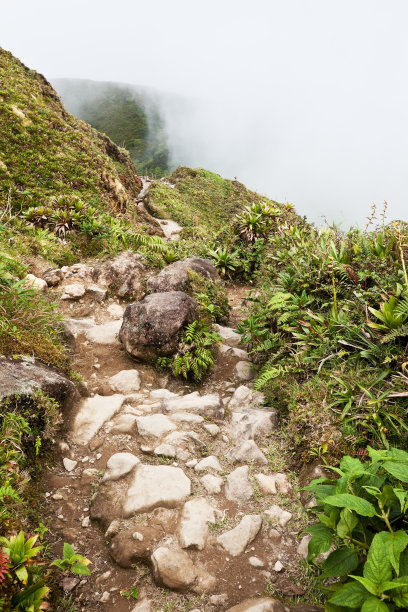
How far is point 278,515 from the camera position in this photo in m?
3.06

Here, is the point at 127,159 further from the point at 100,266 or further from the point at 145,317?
the point at 145,317

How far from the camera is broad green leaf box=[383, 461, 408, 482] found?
1731 millimetres

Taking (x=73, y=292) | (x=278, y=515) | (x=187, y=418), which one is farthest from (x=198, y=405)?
(x=73, y=292)

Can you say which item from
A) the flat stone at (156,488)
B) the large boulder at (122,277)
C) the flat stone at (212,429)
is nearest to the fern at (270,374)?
the flat stone at (212,429)

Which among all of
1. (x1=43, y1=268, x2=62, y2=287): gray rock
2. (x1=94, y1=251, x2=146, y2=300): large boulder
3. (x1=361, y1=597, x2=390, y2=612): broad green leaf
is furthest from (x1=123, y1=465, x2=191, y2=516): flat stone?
(x1=43, y1=268, x2=62, y2=287): gray rock

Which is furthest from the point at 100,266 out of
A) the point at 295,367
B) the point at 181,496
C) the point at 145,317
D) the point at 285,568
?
the point at 285,568

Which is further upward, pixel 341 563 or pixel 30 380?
pixel 341 563

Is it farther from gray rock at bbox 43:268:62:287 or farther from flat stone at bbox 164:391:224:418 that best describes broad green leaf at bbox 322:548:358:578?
gray rock at bbox 43:268:62:287

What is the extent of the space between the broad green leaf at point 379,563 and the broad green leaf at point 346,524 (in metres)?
0.25

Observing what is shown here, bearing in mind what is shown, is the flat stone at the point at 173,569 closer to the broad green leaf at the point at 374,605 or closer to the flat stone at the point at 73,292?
the broad green leaf at the point at 374,605

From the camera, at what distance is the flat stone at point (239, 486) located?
3.28 m

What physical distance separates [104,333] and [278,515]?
14.4 feet

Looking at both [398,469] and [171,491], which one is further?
[171,491]

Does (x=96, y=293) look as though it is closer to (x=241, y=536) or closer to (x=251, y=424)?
(x=251, y=424)
